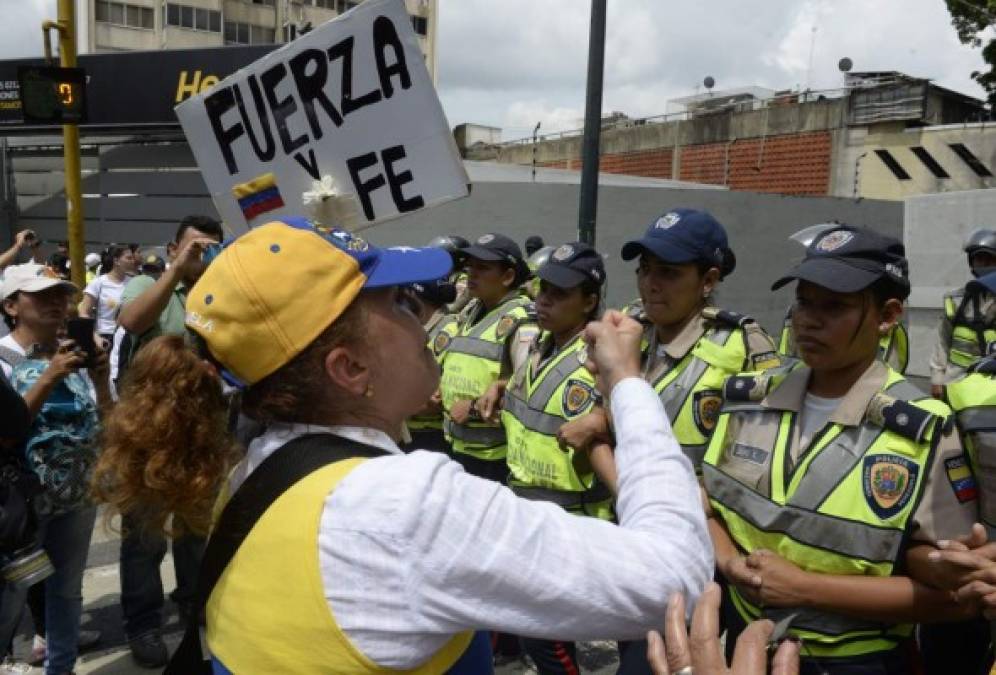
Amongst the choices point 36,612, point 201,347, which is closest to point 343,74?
point 201,347

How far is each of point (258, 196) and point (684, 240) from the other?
1.67m

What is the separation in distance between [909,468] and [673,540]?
1148mm

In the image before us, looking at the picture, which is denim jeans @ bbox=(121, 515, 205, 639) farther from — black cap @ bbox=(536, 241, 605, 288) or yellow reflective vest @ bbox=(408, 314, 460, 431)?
black cap @ bbox=(536, 241, 605, 288)

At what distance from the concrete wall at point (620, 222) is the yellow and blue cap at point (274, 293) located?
41.4ft

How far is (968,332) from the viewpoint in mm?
5855

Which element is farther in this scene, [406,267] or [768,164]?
[768,164]

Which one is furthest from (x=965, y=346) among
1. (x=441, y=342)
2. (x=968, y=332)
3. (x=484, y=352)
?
(x=441, y=342)

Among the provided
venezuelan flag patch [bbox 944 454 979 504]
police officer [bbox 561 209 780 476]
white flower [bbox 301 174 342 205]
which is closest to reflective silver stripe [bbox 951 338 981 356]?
police officer [bbox 561 209 780 476]

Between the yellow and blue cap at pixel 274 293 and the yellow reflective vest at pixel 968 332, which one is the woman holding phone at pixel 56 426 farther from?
the yellow reflective vest at pixel 968 332

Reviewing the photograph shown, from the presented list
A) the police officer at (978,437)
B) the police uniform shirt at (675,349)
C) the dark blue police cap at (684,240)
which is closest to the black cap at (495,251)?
the dark blue police cap at (684,240)

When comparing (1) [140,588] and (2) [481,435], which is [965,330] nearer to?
(2) [481,435]

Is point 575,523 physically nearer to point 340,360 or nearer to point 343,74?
point 340,360

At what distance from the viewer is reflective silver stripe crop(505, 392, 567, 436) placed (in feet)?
11.2

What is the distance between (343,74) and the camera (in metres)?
2.84
